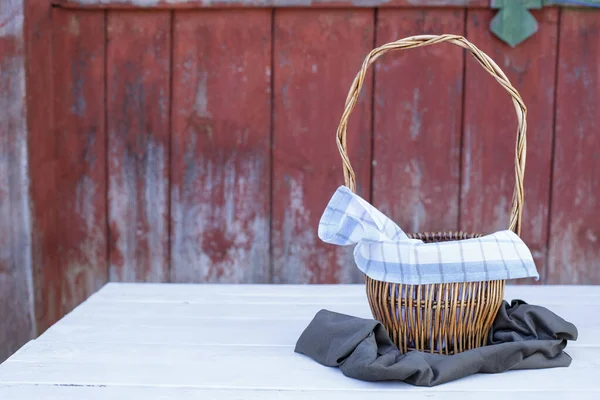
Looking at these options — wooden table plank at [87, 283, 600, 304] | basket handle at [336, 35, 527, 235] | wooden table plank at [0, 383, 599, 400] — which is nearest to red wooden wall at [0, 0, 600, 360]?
wooden table plank at [87, 283, 600, 304]

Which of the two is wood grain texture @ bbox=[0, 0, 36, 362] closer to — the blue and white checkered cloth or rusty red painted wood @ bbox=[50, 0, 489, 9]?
rusty red painted wood @ bbox=[50, 0, 489, 9]

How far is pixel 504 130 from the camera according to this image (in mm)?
1534

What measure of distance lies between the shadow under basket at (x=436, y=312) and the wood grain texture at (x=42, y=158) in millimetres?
857

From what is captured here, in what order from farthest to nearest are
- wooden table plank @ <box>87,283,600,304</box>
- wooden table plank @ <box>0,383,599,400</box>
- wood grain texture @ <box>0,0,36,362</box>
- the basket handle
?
wood grain texture @ <box>0,0,36,362</box>, wooden table plank @ <box>87,283,600,304</box>, the basket handle, wooden table plank @ <box>0,383,599,400</box>

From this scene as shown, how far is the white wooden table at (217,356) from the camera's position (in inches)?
33.3

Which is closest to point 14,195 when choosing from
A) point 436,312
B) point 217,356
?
point 217,356

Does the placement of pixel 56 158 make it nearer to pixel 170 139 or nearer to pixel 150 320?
pixel 170 139

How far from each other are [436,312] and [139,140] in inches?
35.2

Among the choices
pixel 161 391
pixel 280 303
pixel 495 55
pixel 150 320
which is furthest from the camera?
pixel 495 55

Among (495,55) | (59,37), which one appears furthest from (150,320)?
(495,55)

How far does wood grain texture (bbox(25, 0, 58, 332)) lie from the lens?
1.48 meters

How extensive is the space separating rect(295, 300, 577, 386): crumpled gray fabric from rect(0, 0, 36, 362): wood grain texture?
0.78m

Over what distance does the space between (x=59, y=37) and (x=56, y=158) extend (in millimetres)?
263

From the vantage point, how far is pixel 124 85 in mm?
1571
